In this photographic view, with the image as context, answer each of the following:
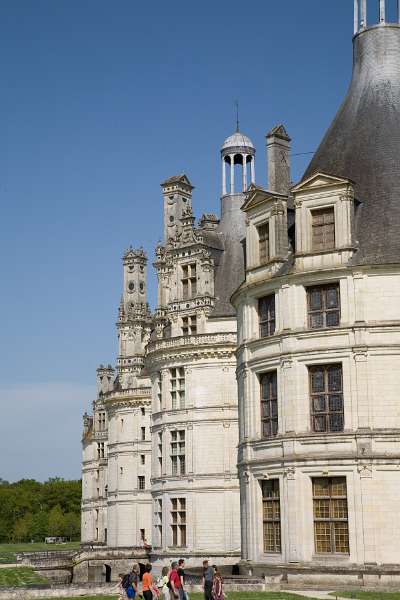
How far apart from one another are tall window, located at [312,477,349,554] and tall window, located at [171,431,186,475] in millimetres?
19235

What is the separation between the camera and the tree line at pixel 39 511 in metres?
140

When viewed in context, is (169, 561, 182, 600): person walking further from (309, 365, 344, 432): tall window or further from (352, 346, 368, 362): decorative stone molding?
(352, 346, 368, 362): decorative stone molding

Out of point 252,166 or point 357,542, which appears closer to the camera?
point 357,542

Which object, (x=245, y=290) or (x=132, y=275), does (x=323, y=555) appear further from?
(x=132, y=275)

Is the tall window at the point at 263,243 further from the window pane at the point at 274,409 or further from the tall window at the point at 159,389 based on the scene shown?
the tall window at the point at 159,389

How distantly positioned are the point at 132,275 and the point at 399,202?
1280 inches

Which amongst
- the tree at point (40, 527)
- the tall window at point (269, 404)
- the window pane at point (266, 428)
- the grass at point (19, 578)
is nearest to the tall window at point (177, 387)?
the grass at point (19, 578)

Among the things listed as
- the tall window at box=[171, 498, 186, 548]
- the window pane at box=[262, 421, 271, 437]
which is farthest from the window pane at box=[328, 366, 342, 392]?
the tall window at box=[171, 498, 186, 548]

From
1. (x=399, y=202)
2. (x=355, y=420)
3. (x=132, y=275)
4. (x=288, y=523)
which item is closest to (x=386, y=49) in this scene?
(x=399, y=202)

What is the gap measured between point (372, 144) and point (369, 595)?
16601mm

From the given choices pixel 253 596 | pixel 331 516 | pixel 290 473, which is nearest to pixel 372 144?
pixel 290 473

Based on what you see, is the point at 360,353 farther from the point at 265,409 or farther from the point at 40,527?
the point at 40,527

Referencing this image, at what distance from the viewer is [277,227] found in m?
36.8

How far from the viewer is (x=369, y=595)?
2966 centimetres
